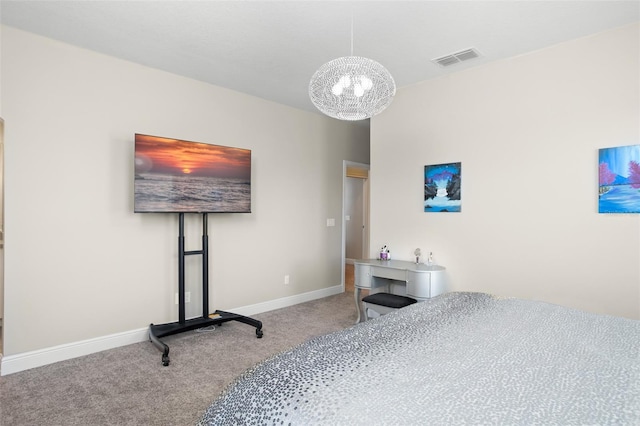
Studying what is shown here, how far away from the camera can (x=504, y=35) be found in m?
2.98

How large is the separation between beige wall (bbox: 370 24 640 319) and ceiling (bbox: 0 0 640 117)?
266 mm

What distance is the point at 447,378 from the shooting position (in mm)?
1190

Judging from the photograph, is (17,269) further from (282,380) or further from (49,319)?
(282,380)

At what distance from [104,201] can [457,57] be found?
11.7ft

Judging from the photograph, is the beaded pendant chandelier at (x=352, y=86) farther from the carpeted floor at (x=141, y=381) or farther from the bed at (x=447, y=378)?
the carpeted floor at (x=141, y=381)

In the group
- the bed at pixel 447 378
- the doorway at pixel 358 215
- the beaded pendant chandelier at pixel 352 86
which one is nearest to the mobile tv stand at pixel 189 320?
the beaded pendant chandelier at pixel 352 86

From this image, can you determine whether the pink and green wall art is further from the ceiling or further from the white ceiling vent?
the white ceiling vent

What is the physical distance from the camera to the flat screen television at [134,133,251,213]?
3.29m

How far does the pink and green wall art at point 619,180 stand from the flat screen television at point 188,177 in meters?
3.28

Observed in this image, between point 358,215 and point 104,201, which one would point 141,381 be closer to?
point 104,201

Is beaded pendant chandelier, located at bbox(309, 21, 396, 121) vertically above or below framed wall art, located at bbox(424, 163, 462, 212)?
above

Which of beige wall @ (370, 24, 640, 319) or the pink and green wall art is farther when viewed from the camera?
beige wall @ (370, 24, 640, 319)

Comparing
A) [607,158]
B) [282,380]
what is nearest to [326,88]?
[282,380]

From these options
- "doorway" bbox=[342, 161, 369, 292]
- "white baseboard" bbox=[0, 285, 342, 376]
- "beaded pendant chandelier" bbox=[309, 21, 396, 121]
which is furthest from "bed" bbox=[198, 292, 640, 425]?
"doorway" bbox=[342, 161, 369, 292]
